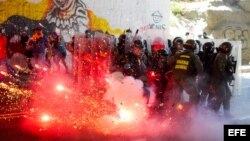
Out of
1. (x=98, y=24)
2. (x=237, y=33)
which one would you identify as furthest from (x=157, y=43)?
(x=237, y=33)

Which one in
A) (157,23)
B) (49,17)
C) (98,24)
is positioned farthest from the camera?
(157,23)

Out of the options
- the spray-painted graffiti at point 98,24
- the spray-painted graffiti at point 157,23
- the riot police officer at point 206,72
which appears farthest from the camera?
the spray-painted graffiti at point 157,23

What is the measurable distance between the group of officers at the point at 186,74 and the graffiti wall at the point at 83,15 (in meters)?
7.92

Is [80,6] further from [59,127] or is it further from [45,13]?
[59,127]

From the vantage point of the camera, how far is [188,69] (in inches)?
300

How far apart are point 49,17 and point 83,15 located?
5.55ft

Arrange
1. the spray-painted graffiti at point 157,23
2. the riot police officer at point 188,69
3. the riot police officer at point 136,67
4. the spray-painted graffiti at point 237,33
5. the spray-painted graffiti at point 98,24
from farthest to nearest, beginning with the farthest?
the spray-painted graffiti at point 237,33, the spray-painted graffiti at point 157,23, the spray-painted graffiti at point 98,24, the riot police officer at point 136,67, the riot police officer at point 188,69

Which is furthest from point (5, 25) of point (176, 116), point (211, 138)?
point (211, 138)

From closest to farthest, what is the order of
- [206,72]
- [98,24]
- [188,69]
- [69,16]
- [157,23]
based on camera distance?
[188,69] < [206,72] < [69,16] < [98,24] < [157,23]

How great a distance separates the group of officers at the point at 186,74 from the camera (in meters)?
7.65

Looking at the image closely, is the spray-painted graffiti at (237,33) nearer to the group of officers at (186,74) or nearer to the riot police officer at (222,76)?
the group of officers at (186,74)

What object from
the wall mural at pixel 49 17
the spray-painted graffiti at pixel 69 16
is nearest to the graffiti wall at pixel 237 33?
the wall mural at pixel 49 17

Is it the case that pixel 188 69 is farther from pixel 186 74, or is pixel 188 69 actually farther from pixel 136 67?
pixel 136 67

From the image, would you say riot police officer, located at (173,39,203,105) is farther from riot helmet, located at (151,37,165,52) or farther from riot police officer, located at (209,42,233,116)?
riot helmet, located at (151,37,165,52)
